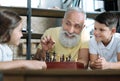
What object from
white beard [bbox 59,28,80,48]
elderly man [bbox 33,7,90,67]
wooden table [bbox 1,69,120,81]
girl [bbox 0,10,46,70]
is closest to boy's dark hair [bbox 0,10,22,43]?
girl [bbox 0,10,46,70]

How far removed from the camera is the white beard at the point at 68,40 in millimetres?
2100

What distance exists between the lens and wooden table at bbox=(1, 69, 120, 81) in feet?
2.41

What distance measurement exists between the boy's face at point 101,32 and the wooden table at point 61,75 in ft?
3.74

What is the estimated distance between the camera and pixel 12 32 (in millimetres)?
1666

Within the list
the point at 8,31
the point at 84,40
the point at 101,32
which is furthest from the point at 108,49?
the point at 8,31

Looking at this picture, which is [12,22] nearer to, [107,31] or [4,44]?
[4,44]

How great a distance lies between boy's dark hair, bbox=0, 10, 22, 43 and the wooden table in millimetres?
908

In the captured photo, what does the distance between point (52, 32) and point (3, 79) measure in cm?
156

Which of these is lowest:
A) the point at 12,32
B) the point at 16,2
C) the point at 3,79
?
the point at 3,79

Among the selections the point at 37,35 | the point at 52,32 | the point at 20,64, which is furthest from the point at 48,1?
the point at 20,64

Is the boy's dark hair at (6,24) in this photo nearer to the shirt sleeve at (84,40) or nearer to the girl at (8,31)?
the girl at (8,31)

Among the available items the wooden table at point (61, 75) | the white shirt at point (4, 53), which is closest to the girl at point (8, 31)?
the white shirt at point (4, 53)

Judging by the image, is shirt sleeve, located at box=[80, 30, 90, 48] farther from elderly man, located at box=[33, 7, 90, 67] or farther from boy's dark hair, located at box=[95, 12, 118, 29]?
boy's dark hair, located at box=[95, 12, 118, 29]

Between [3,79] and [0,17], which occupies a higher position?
[0,17]
